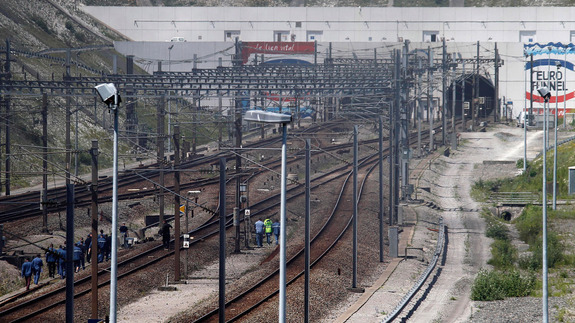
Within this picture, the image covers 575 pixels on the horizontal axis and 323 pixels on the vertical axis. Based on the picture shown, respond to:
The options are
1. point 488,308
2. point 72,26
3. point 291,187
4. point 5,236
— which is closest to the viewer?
point 488,308

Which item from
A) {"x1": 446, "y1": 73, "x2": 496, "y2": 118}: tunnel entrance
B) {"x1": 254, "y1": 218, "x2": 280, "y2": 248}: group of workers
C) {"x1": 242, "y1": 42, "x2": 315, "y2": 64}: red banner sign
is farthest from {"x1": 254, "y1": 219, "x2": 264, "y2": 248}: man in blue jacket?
{"x1": 242, "y1": 42, "x2": 315, "y2": 64}: red banner sign

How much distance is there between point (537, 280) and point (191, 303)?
35.6ft

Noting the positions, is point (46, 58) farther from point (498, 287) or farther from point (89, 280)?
point (498, 287)

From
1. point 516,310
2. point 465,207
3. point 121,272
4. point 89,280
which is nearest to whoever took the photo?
point 516,310

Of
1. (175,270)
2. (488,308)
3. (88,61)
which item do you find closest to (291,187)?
(175,270)

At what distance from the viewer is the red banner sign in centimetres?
7394

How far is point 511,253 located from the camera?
30688mm

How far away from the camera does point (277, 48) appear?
246 feet

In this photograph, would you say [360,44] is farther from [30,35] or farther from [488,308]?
[488,308]

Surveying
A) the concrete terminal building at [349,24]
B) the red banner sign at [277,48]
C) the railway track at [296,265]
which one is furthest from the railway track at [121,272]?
the concrete terminal building at [349,24]

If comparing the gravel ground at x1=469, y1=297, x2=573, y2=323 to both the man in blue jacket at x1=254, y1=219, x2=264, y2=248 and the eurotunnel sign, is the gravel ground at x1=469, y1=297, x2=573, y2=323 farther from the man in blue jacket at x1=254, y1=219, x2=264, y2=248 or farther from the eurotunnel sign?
the eurotunnel sign

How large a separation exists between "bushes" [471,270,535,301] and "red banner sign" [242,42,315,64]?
50.9 metres

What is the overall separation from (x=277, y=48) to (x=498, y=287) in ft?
176

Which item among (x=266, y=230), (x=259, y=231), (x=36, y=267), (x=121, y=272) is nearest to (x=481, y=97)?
(x=266, y=230)
